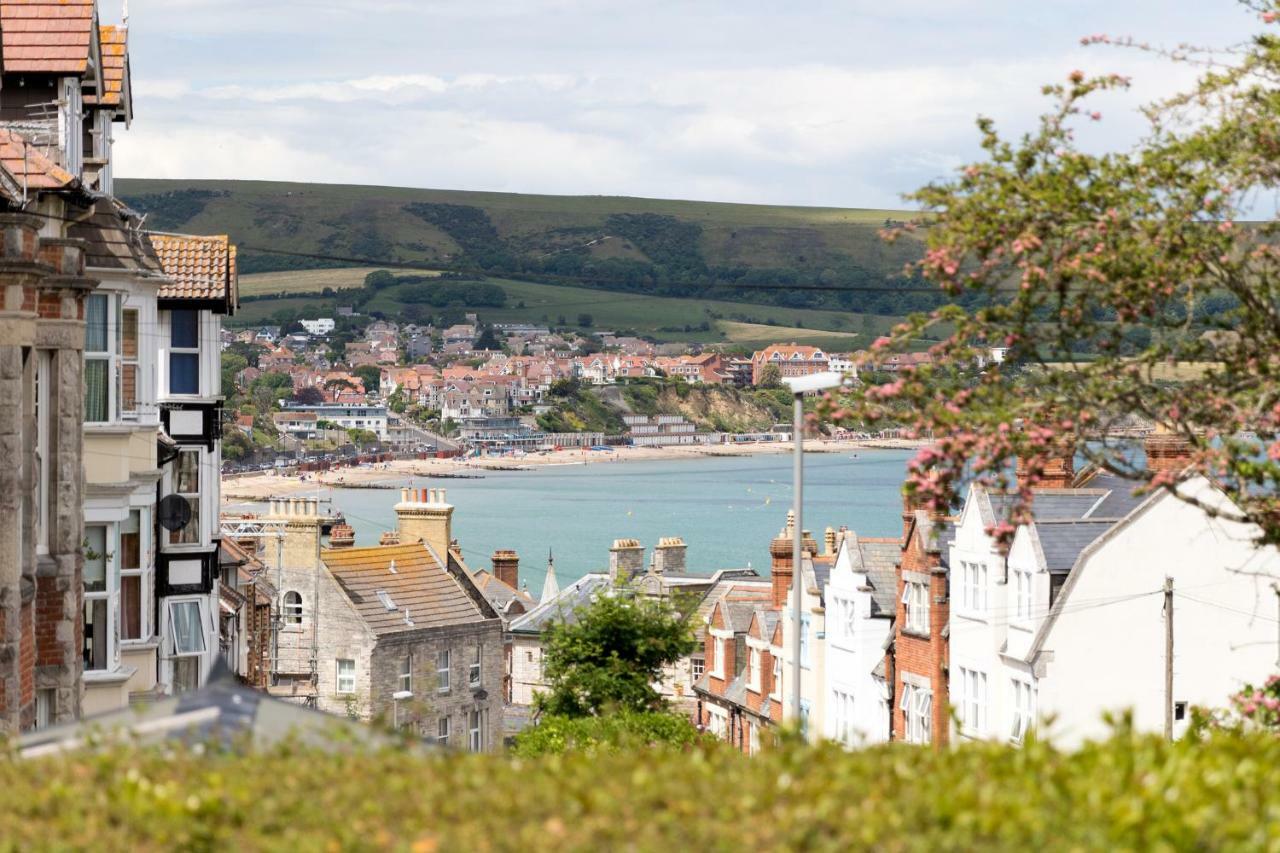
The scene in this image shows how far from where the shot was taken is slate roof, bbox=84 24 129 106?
25547mm

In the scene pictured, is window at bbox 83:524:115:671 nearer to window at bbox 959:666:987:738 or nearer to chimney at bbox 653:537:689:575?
window at bbox 959:666:987:738

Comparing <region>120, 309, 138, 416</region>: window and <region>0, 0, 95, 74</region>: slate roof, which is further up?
<region>0, 0, 95, 74</region>: slate roof

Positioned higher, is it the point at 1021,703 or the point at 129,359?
the point at 129,359

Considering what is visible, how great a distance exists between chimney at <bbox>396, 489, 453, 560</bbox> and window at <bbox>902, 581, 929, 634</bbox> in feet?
71.9

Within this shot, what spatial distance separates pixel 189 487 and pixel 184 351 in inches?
87.3

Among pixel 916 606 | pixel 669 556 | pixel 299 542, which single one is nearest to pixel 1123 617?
pixel 916 606

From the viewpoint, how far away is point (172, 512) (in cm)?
2950

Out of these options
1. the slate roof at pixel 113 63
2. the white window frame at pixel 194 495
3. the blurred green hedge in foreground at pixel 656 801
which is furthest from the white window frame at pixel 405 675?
the blurred green hedge in foreground at pixel 656 801

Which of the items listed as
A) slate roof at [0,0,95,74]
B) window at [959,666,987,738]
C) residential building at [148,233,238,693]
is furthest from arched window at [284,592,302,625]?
slate roof at [0,0,95,74]

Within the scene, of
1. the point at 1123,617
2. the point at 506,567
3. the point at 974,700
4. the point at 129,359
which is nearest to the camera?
the point at 129,359

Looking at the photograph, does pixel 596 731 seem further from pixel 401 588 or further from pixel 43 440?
pixel 401 588

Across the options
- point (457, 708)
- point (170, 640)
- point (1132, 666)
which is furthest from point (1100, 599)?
point (457, 708)

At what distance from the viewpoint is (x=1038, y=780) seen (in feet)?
26.9

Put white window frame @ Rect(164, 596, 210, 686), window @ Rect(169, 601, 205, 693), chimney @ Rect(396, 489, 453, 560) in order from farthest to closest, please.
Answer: chimney @ Rect(396, 489, 453, 560) → window @ Rect(169, 601, 205, 693) → white window frame @ Rect(164, 596, 210, 686)
